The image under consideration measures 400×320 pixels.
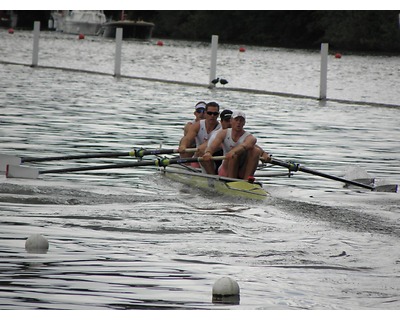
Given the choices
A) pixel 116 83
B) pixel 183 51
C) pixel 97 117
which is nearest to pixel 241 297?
pixel 97 117

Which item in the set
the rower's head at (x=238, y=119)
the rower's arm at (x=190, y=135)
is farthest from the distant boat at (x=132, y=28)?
the rower's head at (x=238, y=119)

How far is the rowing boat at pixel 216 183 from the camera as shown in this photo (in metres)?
12.6

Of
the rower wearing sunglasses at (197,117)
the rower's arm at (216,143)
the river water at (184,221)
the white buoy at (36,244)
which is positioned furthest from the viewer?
the rower wearing sunglasses at (197,117)

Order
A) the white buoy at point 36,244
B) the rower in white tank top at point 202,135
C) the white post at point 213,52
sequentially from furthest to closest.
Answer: the white post at point 213,52 → the rower in white tank top at point 202,135 → the white buoy at point 36,244

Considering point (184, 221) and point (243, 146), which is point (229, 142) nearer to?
point (243, 146)

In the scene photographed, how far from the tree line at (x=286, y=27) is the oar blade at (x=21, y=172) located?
43761 mm

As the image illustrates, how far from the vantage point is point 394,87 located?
3812 centimetres

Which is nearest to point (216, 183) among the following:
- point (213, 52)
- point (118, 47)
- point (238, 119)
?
point (238, 119)

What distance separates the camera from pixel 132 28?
73.4 metres

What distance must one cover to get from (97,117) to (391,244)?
1364cm

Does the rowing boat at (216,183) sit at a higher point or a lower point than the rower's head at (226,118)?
lower

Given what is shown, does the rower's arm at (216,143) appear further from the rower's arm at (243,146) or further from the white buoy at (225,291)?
the white buoy at (225,291)

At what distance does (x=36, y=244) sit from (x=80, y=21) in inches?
2801

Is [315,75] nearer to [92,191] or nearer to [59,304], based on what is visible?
[92,191]
